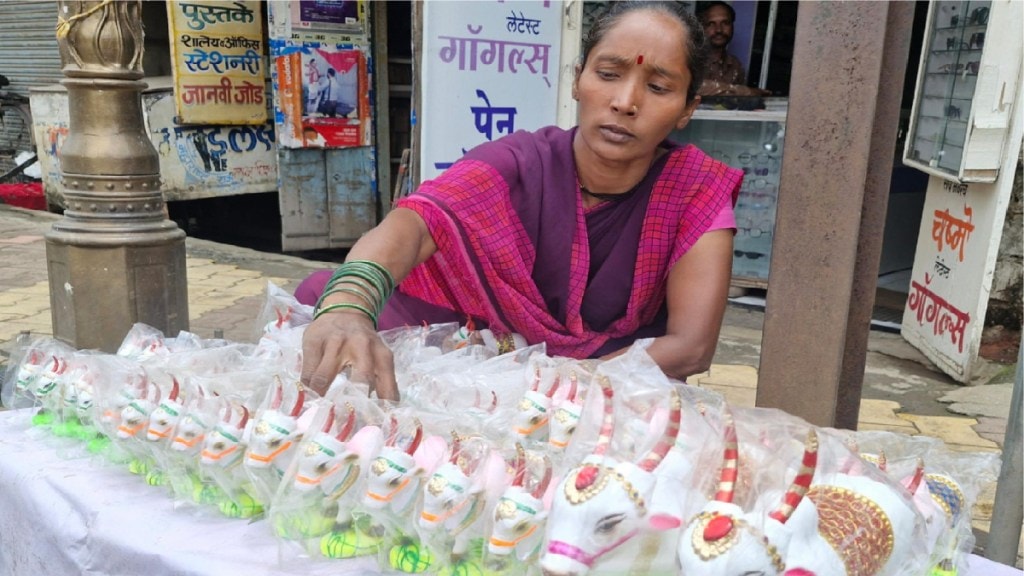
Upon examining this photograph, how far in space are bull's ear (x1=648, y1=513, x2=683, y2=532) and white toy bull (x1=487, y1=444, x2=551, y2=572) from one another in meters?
Answer: 0.17

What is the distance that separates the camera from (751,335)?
4500 millimetres

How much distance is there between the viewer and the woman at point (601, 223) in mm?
1646

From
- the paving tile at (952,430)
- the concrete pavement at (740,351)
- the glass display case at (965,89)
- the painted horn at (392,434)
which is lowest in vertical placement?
the concrete pavement at (740,351)

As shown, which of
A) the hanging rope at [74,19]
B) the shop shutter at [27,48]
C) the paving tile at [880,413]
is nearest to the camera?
the hanging rope at [74,19]

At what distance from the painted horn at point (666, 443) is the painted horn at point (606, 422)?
0.06m

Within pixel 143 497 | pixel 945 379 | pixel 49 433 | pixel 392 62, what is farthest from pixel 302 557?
pixel 392 62

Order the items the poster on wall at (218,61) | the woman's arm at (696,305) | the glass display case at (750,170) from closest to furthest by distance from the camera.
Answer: the woman's arm at (696,305) < the glass display case at (750,170) < the poster on wall at (218,61)

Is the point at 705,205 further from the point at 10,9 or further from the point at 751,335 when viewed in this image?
the point at 10,9

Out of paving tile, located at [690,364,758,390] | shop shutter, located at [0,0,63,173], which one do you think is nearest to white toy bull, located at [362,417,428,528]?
paving tile, located at [690,364,758,390]

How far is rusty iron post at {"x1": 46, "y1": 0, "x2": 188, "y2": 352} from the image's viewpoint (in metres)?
2.43

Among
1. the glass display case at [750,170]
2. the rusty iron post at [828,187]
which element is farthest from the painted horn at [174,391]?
the glass display case at [750,170]

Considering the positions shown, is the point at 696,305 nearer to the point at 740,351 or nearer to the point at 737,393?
the point at 737,393

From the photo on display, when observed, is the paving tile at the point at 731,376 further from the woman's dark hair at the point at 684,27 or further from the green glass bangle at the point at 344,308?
the green glass bangle at the point at 344,308

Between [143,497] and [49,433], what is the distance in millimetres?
422
